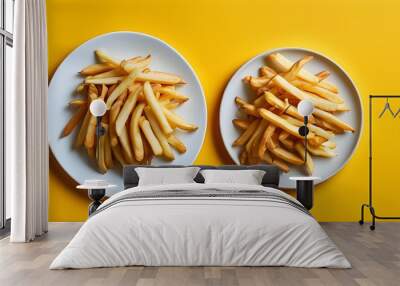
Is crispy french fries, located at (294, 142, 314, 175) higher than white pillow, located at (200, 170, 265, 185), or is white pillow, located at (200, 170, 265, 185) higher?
crispy french fries, located at (294, 142, 314, 175)

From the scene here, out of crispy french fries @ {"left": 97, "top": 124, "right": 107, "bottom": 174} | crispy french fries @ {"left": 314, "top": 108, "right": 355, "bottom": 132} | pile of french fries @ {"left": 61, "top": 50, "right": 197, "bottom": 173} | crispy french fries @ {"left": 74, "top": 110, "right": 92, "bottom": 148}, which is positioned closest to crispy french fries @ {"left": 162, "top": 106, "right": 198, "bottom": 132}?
pile of french fries @ {"left": 61, "top": 50, "right": 197, "bottom": 173}

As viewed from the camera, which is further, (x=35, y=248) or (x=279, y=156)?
(x=279, y=156)

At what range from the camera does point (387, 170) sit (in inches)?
277

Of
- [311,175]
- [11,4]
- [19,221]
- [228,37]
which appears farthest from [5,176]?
[311,175]

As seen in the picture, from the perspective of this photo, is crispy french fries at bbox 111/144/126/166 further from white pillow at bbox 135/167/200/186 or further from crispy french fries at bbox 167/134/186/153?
crispy french fries at bbox 167/134/186/153

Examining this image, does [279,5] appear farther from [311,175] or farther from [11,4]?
[11,4]

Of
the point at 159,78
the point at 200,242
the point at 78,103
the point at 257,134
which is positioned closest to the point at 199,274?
the point at 200,242

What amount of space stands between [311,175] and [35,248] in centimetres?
318

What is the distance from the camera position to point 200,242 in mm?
4438

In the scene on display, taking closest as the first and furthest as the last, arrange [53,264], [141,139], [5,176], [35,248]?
[53,264] < [35,248] < [5,176] < [141,139]

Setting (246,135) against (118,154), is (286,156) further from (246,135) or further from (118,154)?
(118,154)

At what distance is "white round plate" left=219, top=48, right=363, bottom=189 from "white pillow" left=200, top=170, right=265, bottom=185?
53 cm

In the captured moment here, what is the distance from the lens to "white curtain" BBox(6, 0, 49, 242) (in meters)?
5.73

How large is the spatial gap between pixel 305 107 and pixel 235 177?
1099mm
